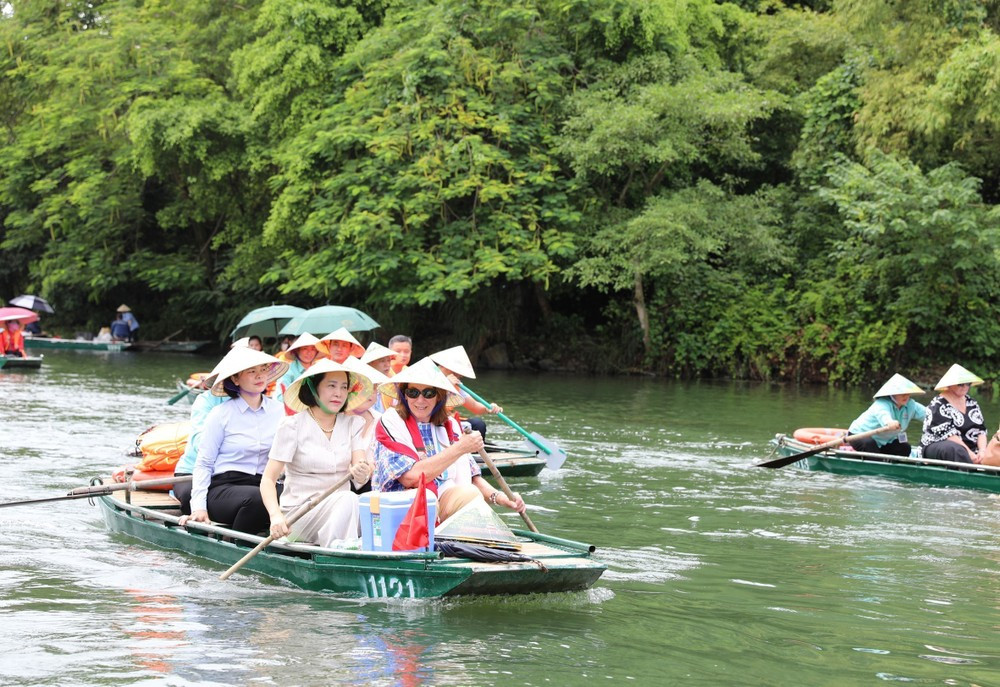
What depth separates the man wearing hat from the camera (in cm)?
1271

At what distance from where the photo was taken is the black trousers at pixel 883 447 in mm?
13102

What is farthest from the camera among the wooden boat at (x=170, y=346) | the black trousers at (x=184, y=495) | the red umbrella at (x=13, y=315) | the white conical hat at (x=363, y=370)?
the wooden boat at (x=170, y=346)

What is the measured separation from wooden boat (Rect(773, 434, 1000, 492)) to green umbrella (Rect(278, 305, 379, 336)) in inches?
184

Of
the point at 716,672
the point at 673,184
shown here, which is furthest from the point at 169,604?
the point at 673,184

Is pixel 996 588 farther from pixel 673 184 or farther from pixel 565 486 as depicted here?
pixel 673 184

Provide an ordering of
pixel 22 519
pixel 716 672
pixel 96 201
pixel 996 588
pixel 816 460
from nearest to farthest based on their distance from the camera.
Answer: pixel 716 672 < pixel 996 588 < pixel 22 519 < pixel 816 460 < pixel 96 201

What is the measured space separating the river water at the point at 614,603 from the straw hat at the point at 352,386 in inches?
43.9

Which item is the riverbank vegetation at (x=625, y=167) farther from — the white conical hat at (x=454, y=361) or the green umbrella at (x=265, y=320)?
the white conical hat at (x=454, y=361)

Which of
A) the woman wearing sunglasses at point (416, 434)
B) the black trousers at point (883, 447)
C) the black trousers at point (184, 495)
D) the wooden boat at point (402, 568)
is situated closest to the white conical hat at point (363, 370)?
the woman wearing sunglasses at point (416, 434)

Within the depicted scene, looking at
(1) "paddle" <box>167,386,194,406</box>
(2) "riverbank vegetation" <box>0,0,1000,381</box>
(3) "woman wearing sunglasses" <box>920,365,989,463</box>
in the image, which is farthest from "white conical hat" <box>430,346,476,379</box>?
(2) "riverbank vegetation" <box>0,0,1000,381</box>

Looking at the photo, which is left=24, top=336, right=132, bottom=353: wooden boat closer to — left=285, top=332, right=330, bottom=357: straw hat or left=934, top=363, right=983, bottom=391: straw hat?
left=285, top=332, right=330, bottom=357: straw hat

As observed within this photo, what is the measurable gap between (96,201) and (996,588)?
29551 millimetres

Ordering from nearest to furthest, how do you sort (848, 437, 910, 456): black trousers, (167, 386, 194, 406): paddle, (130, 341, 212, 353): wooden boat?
(848, 437, 910, 456): black trousers, (167, 386, 194, 406): paddle, (130, 341, 212, 353): wooden boat

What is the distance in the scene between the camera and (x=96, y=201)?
1328 inches
